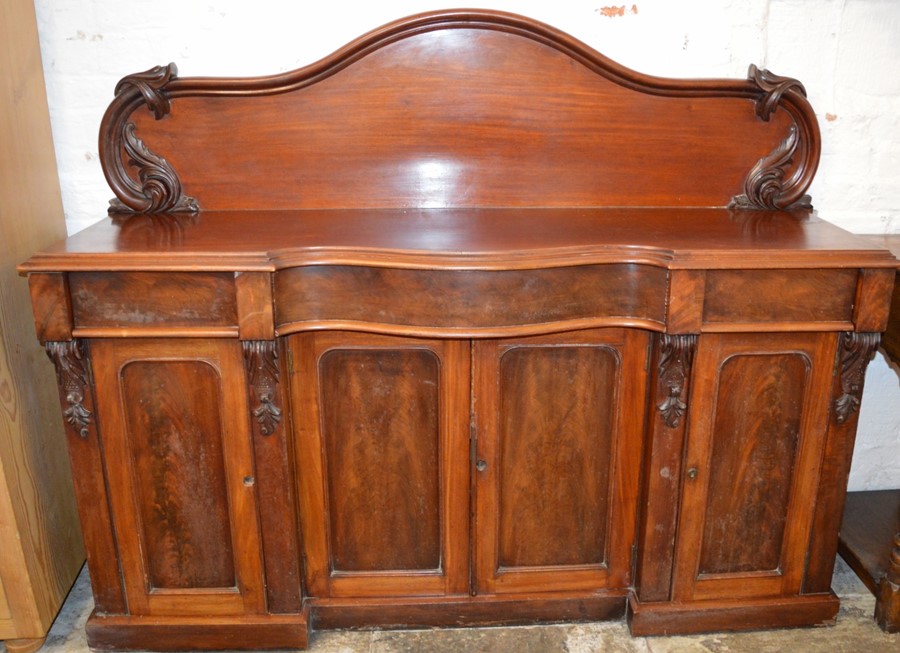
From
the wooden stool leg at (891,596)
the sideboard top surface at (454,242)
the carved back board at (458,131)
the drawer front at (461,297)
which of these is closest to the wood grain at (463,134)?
the carved back board at (458,131)

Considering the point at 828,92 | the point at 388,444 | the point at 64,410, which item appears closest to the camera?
the point at 64,410

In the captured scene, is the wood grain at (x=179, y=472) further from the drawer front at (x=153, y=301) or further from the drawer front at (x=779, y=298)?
the drawer front at (x=779, y=298)

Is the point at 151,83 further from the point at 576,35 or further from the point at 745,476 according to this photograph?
the point at 745,476

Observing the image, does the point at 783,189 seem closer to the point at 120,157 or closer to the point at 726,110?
the point at 726,110

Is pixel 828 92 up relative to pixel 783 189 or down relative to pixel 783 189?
up

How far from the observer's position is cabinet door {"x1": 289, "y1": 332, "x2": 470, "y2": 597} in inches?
78.6

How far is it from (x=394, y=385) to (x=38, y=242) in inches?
43.8

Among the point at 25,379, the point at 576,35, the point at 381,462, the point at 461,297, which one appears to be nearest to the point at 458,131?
the point at 576,35

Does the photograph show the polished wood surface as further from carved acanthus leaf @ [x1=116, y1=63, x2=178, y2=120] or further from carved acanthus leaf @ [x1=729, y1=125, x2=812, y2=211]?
carved acanthus leaf @ [x1=729, y1=125, x2=812, y2=211]

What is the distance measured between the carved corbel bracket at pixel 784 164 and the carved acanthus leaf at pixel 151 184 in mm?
1645

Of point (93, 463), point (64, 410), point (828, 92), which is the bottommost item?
point (93, 463)

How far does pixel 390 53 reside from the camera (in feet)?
7.35

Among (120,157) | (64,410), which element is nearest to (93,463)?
(64,410)

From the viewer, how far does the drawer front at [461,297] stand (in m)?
1.83
